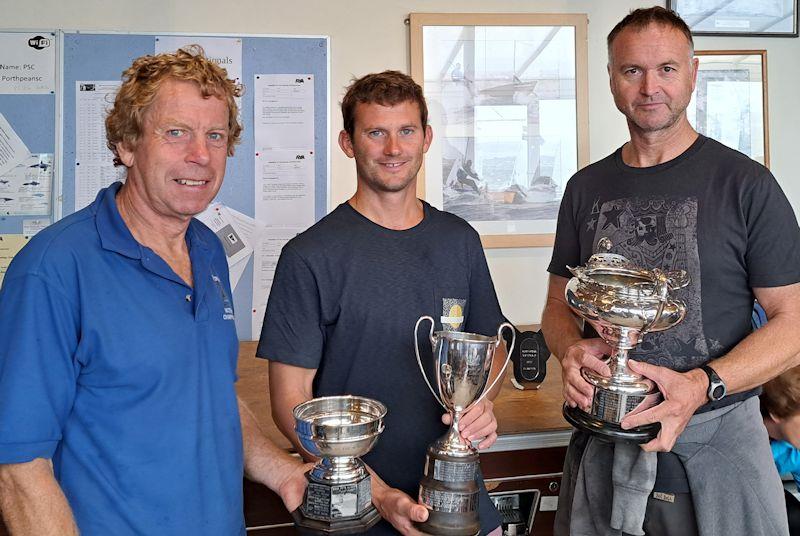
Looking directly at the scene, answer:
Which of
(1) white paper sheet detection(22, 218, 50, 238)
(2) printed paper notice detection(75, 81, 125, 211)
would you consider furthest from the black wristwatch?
(1) white paper sheet detection(22, 218, 50, 238)

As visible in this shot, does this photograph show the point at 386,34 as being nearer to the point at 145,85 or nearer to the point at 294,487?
the point at 145,85

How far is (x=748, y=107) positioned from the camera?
299 centimetres

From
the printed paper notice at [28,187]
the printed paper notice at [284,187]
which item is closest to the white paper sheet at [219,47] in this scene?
the printed paper notice at [284,187]

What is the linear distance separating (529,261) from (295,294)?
1685 millimetres

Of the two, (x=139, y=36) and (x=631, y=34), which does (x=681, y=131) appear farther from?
(x=139, y=36)

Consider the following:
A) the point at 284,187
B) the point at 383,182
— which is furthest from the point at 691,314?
the point at 284,187

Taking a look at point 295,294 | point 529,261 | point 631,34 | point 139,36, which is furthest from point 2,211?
point 631,34

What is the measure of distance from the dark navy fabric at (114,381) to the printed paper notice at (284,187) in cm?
159

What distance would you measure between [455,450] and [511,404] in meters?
0.93

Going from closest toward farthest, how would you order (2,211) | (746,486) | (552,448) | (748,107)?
(746,486) < (552,448) < (2,211) < (748,107)

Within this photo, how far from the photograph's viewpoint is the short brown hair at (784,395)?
190 cm

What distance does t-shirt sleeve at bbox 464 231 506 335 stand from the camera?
1.65 m

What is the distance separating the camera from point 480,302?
65.2 inches

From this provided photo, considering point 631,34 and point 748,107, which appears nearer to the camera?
point 631,34
